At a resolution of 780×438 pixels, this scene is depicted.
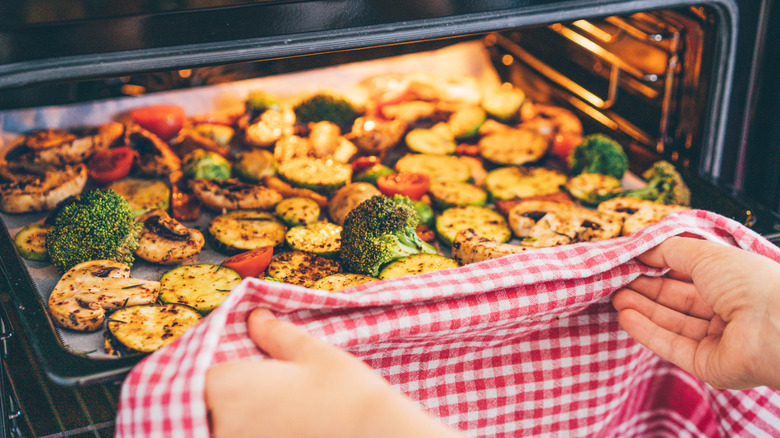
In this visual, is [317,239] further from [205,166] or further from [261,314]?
[261,314]

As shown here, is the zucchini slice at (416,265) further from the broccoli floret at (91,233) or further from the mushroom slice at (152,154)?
the mushroom slice at (152,154)

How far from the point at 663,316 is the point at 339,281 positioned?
0.92 metres

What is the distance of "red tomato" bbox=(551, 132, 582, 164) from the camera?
271 cm

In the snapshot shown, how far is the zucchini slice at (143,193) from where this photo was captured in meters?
2.22

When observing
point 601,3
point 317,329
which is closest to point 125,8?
point 317,329

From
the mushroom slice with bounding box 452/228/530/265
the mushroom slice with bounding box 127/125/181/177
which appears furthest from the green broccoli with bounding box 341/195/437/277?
the mushroom slice with bounding box 127/125/181/177

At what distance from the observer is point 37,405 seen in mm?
1626

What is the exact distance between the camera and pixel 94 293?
1.68 metres

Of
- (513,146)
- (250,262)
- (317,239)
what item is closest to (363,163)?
(317,239)

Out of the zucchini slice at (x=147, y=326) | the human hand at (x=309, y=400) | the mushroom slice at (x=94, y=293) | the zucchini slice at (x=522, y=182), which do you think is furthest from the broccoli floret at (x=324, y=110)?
the human hand at (x=309, y=400)

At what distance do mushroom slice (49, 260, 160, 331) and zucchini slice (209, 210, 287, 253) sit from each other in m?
0.30

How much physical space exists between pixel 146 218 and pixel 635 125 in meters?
2.10

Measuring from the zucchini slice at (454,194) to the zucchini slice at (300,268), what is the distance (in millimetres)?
572

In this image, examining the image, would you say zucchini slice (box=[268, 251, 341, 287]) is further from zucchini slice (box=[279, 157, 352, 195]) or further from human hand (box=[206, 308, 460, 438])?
human hand (box=[206, 308, 460, 438])
